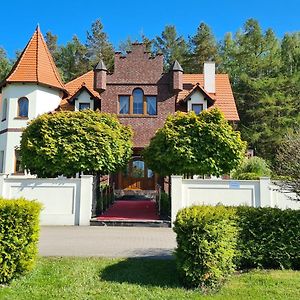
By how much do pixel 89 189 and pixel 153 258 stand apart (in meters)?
6.20

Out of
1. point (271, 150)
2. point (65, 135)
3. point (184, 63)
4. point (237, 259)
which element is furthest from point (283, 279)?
point (184, 63)

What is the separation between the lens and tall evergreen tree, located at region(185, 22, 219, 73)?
4353 cm

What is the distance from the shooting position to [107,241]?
10508mm

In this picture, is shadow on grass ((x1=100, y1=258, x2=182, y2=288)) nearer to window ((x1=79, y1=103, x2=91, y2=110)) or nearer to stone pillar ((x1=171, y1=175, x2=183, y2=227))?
stone pillar ((x1=171, y1=175, x2=183, y2=227))

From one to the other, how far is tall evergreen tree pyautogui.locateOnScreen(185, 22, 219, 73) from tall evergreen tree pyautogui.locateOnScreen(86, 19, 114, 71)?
1050cm

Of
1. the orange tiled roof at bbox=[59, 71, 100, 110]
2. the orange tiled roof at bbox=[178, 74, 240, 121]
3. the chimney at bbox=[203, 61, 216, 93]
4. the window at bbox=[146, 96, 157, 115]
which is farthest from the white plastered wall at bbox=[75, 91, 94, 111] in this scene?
the chimney at bbox=[203, 61, 216, 93]

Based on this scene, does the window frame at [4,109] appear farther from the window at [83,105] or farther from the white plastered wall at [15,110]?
the window at [83,105]

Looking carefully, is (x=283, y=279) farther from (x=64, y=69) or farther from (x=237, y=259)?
(x=64, y=69)

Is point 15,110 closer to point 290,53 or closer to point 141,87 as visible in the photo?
point 141,87

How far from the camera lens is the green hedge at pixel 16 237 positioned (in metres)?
6.67

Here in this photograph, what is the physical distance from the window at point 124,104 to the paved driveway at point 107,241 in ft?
36.1

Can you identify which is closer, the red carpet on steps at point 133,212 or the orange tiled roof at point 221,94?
the red carpet on steps at point 133,212

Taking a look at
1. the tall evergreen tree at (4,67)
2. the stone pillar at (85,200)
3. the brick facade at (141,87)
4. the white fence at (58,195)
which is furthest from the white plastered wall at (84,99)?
the tall evergreen tree at (4,67)

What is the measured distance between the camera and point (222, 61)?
43688mm
